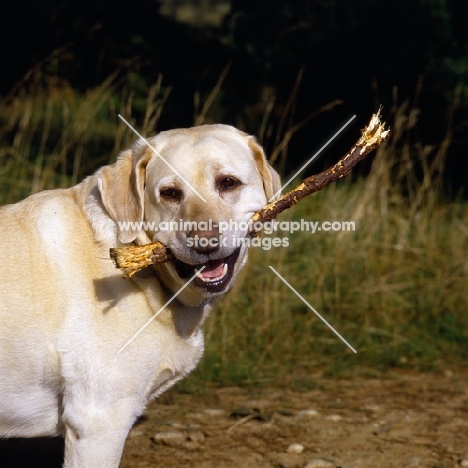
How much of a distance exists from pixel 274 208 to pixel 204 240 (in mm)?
422

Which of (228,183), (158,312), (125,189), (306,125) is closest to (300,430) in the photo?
(158,312)

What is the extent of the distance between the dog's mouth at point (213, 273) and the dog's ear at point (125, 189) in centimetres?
24

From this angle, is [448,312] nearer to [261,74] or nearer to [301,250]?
[301,250]

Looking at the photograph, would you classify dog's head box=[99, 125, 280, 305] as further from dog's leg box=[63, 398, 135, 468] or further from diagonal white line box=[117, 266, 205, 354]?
dog's leg box=[63, 398, 135, 468]

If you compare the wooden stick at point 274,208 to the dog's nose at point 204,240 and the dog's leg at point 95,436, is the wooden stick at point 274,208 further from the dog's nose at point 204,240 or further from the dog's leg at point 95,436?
A: the dog's leg at point 95,436

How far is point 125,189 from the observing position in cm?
308

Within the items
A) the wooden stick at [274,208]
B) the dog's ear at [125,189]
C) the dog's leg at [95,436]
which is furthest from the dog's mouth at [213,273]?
the dog's leg at [95,436]

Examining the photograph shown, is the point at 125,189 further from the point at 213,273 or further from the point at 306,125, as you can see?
the point at 306,125

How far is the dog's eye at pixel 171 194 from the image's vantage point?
3.04m

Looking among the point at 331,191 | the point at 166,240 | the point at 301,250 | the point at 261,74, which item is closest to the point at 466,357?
the point at 301,250

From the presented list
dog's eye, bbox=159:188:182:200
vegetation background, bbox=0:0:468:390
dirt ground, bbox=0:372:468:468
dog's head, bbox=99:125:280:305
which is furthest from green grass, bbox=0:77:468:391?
dog's eye, bbox=159:188:182:200

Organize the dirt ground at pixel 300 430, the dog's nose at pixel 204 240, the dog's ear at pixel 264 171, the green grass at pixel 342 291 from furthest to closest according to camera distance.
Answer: the green grass at pixel 342 291, the dirt ground at pixel 300 430, the dog's ear at pixel 264 171, the dog's nose at pixel 204 240

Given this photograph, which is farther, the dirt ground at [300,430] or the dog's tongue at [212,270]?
the dirt ground at [300,430]

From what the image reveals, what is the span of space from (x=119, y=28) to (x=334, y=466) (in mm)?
5045
